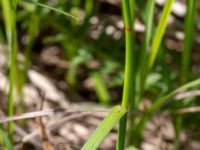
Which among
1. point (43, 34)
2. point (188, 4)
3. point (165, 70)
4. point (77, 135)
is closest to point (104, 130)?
point (188, 4)

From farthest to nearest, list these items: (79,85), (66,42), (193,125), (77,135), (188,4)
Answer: (79,85), (66,42), (77,135), (193,125), (188,4)

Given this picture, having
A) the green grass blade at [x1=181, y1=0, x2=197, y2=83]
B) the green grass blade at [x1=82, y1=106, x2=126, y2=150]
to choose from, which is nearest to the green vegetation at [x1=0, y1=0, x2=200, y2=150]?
the green grass blade at [x1=181, y1=0, x2=197, y2=83]

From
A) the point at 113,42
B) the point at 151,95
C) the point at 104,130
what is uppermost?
the point at 113,42

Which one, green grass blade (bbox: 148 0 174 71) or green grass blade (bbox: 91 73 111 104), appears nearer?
green grass blade (bbox: 148 0 174 71)

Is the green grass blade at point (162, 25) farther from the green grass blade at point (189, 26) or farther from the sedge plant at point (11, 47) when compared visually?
the sedge plant at point (11, 47)

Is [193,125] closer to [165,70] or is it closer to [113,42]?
[165,70]

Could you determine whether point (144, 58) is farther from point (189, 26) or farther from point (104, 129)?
point (104, 129)

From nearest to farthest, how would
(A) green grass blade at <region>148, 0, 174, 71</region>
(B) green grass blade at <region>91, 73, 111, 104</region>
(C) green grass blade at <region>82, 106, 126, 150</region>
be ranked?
(C) green grass blade at <region>82, 106, 126, 150</region> < (A) green grass blade at <region>148, 0, 174, 71</region> < (B) green grass blade at <region>91, 73, 111, 104</region>

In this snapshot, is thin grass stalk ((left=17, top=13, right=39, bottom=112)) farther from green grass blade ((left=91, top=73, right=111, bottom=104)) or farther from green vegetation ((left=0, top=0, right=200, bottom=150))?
green grass blade ((left=91, top=73, right=111, bottom=104))

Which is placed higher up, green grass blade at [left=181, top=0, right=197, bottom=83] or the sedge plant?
green grass blade at [left=181, top=0, right=197, bottom=83]

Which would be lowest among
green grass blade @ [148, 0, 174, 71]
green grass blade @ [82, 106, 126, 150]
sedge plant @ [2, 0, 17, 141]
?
green grass blade @ [82, 106, 126, 150]

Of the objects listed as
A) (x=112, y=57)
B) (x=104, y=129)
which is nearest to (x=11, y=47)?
(x=104, y=129)
